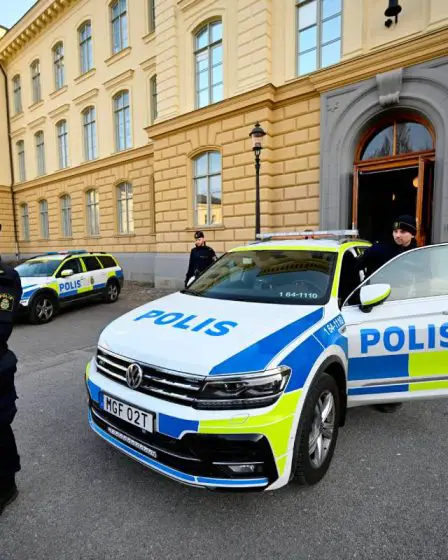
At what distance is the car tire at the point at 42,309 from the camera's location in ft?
24.9

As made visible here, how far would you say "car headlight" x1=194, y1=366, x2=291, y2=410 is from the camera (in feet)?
6.25

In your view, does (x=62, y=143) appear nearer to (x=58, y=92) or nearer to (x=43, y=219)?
(x=58, y=92)

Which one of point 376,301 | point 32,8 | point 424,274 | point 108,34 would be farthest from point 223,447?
point 32,8

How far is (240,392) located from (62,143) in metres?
21.5

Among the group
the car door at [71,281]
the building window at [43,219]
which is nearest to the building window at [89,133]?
the building window at [43,219]

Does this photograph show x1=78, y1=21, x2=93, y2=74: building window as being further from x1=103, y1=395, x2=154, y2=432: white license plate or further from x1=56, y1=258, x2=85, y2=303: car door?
x1=103, y1=395, x2=154, y2=432: white license plate

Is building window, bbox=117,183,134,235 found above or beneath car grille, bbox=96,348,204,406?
above

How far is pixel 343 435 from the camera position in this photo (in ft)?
9.90

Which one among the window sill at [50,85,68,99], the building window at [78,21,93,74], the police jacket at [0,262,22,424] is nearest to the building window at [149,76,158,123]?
the building window at [78,21,93,74]

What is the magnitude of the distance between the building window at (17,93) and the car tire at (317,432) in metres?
27.0

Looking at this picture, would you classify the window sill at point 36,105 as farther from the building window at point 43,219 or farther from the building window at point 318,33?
the building window at point 318,33

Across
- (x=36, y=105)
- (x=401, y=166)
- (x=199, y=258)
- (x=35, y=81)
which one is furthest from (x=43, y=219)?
(x=401, y=166)

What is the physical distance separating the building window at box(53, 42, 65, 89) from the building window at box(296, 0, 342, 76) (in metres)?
14.4

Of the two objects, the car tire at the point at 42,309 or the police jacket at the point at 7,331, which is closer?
the police jacket at the point at 7,331
